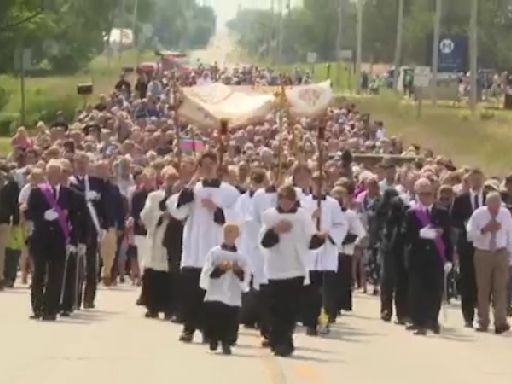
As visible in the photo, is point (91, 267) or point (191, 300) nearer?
point (191, 300)

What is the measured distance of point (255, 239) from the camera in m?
25.2

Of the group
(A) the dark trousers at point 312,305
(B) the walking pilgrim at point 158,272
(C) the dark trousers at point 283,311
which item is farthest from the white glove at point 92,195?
(C) the dark trousers at point 283,311

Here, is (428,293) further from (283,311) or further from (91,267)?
(283,311)

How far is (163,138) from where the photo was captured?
43312 mm

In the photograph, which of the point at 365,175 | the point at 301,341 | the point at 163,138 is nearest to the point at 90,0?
the point at 163,138

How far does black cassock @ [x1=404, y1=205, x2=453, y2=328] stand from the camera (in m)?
27.1

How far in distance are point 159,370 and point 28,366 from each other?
1.35 m

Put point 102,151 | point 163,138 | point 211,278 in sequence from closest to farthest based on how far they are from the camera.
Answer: point 211,278, point 102,151, point 163,138

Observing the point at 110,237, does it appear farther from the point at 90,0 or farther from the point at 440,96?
the point at 90,0

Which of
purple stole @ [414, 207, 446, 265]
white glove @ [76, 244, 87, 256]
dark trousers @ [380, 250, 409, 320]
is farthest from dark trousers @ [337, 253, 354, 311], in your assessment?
white glove @ [76, 244, 87, 256]

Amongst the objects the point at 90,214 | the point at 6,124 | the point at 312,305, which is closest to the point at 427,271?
the point at 312,305

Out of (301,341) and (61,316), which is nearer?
(301,341)

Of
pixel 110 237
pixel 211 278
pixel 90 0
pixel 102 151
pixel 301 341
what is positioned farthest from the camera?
pixel 90 0

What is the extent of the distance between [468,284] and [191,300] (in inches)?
249
